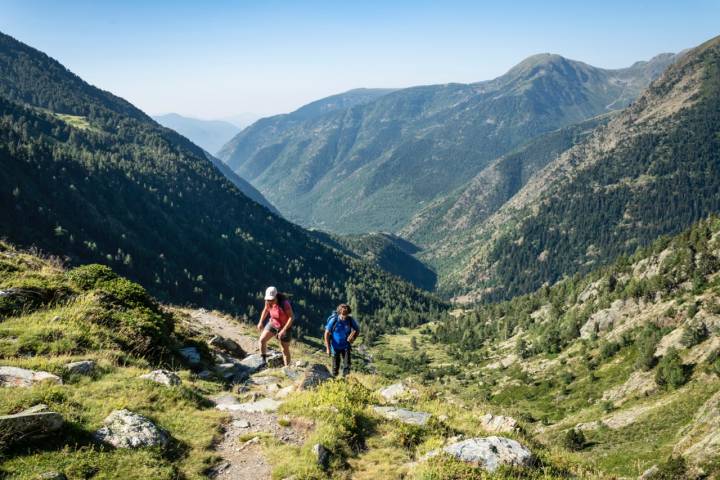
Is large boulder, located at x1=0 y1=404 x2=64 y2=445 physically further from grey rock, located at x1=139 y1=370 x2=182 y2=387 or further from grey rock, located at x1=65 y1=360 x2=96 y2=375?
grey rock, located at x1=139 y1=370 x2=182 y2=387

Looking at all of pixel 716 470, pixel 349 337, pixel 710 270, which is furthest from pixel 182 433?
pixel 710 270

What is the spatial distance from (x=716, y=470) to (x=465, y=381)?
6066 inches

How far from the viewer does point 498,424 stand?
61.7ft

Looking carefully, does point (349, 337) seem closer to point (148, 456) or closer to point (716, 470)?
point (148, 456)

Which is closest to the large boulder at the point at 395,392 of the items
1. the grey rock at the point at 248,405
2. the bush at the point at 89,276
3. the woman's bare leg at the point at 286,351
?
the grey rock at the point at 248,405

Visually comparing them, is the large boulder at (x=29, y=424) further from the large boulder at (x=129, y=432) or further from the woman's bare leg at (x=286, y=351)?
the woman's bare leg at (x=286, y=351)

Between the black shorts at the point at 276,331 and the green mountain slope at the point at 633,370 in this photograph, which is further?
the green mountain slope at the point at 633,370

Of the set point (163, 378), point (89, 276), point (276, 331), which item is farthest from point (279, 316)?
point (89, 276)

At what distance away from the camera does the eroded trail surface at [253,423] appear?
1384cm

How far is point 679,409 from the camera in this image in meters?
77.9

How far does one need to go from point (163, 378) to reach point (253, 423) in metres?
4.51

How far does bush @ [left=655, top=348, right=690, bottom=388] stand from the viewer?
9388 cm

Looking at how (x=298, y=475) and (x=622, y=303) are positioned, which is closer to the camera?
(x=298, y=475)

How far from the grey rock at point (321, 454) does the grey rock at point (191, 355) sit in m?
12.5
